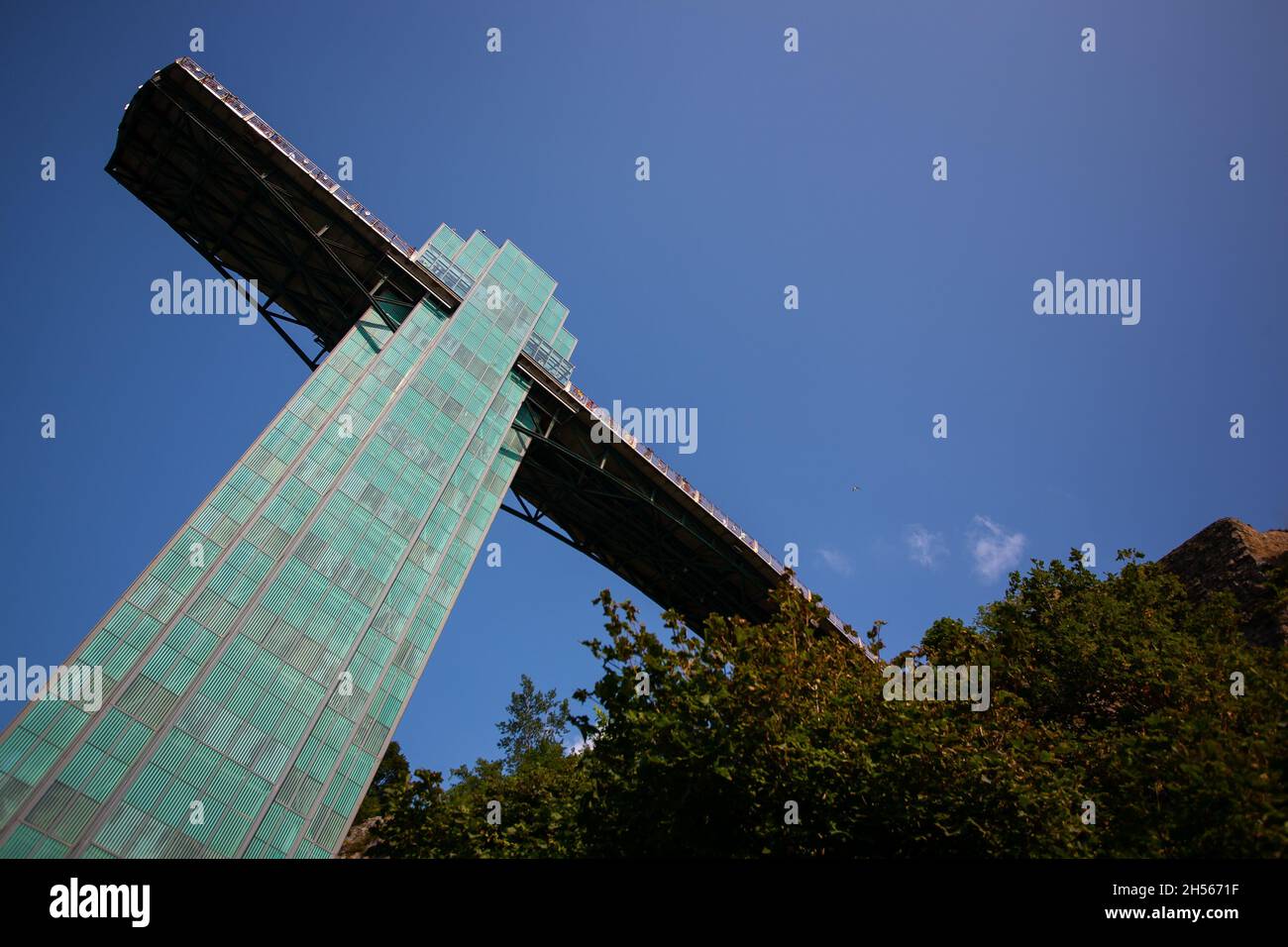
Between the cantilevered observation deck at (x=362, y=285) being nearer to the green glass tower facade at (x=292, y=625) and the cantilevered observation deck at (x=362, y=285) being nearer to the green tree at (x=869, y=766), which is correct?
the green glass tower facade at (x=292, y=625)

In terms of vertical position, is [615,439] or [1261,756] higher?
[615,439]

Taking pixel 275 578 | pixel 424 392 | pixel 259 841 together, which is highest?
pixel 424 392

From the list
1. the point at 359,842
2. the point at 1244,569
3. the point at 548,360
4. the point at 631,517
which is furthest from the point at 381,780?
the point at 1244,569

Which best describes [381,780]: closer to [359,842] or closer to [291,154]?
[359,842]

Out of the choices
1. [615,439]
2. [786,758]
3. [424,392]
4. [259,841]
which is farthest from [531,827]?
[615,439]

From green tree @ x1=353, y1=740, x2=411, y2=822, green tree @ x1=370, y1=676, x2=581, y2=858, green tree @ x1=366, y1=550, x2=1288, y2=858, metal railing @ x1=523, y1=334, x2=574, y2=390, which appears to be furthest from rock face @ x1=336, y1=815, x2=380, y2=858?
metal railing @ x1=523, y1=334, x2=574, y2=390

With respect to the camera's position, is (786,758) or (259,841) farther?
(259,841)

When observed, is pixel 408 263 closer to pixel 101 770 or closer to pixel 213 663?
pixel 213 663
